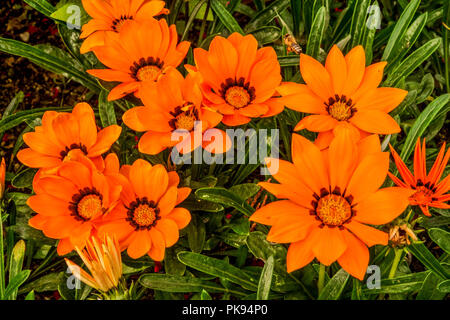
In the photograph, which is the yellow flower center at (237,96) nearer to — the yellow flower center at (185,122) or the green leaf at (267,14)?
the yellow flower center at (185,122)

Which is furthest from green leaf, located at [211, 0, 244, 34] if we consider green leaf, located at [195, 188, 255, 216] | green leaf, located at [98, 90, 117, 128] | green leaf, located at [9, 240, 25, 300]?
green leaf, located at [9, 240, 25, 300]

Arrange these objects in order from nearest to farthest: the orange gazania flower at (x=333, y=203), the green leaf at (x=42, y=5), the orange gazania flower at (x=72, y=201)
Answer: the orange gazania flower at (x=333, y=203) → the orange gazania flower at (x=72, y=201) → the green leaf at (x=42, y=5)

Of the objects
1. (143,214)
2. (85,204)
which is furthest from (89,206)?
(143,214)

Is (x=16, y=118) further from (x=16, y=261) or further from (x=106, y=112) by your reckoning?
(x=16, y=261)

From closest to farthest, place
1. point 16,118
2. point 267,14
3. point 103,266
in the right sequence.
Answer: point 103,266 < point 16,118 < point 267,14

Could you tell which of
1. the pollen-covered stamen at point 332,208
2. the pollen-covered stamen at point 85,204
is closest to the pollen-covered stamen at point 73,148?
the pollen-covered stamen at point 85,204

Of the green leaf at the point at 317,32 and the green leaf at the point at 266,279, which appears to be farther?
the green leaf at the point at 317,32

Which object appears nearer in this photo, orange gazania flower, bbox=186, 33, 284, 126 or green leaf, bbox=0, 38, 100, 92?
orange gazania flower, bbox=186, 33, 284, 126

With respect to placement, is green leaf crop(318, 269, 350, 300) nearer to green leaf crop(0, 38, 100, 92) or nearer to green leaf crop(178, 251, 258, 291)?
green leaf crop(178, 251, 258, 291)
